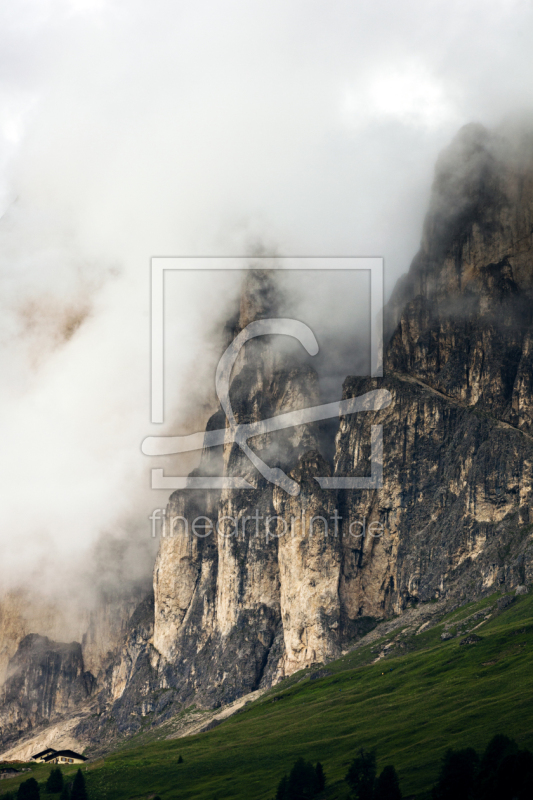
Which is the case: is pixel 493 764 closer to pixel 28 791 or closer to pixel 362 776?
pixel 362 776

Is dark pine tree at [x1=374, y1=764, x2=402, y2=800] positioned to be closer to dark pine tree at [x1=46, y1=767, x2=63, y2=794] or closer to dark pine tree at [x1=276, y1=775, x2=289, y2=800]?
dark pine tree at [x1=276, y1=775, x2=289, y2=800]

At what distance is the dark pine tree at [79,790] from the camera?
16725 centimetres

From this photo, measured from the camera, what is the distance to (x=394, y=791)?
5212 inches

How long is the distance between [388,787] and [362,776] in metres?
9.53

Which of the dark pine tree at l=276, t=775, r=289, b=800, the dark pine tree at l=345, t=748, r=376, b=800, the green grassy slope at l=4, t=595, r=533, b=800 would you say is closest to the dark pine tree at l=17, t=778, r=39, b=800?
the green grassy slope at l=4, t=595, r=533, b=800

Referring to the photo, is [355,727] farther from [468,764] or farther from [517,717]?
[468,764]

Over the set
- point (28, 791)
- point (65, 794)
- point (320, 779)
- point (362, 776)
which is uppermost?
point (362, 776)

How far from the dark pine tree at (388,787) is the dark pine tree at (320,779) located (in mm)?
14035

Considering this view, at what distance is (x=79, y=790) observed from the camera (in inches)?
6673

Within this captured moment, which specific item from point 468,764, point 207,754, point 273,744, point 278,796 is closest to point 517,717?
point 468,764

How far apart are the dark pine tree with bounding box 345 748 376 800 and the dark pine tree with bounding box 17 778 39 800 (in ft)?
183

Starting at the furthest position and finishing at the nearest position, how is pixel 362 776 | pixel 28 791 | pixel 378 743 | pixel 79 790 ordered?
pixel 28 791 < pixel 79 790 < pixel 378 743 < pixel 362 776

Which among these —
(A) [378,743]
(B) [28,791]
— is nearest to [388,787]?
(A) [378,743]

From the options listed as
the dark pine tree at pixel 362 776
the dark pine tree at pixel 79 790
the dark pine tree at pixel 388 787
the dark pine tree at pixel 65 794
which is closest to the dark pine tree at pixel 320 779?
the dark pine tree at pixel 362 776
